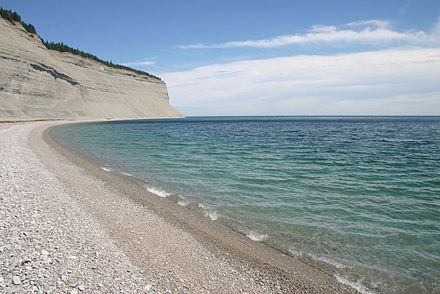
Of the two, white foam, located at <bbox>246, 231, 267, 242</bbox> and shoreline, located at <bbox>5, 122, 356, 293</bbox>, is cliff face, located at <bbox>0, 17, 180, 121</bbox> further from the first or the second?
white foam, located at <bbox>246, 231, 267, 242</bbox>

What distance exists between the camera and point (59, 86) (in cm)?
7244

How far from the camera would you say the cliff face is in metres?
57.8

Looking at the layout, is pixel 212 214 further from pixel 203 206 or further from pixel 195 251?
pixel 195 251

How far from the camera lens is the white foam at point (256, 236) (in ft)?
28.4

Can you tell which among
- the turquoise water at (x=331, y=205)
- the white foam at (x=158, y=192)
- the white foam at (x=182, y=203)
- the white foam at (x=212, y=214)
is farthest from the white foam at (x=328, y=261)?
the white foam at (x=158, y=192)

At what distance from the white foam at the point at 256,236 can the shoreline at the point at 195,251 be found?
0.20 m

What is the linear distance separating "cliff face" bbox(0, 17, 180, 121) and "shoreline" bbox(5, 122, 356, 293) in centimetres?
5176

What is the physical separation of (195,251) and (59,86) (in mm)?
74459

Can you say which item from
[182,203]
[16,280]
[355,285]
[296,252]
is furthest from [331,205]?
[16,280]

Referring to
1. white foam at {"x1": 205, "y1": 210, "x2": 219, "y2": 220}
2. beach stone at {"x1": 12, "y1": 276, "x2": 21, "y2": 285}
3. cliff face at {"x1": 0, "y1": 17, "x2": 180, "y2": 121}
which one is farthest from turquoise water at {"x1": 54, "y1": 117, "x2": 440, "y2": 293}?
cliff face at {"x1": 0, "y1": 17, "x2": 180, "y2": 121}

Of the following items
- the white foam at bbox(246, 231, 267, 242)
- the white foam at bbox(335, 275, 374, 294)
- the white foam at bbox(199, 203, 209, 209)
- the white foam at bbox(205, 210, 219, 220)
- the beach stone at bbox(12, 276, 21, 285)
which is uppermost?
the beach stone at bbox(12, 276, 21, 285)

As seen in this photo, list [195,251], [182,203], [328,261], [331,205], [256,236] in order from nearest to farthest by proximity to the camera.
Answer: [195,251] < [328,261] < [256,236] < [331,205] < [182,203]

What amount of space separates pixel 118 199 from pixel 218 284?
596 centimetres

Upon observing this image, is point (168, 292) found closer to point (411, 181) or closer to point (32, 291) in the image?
point (32, 291)
